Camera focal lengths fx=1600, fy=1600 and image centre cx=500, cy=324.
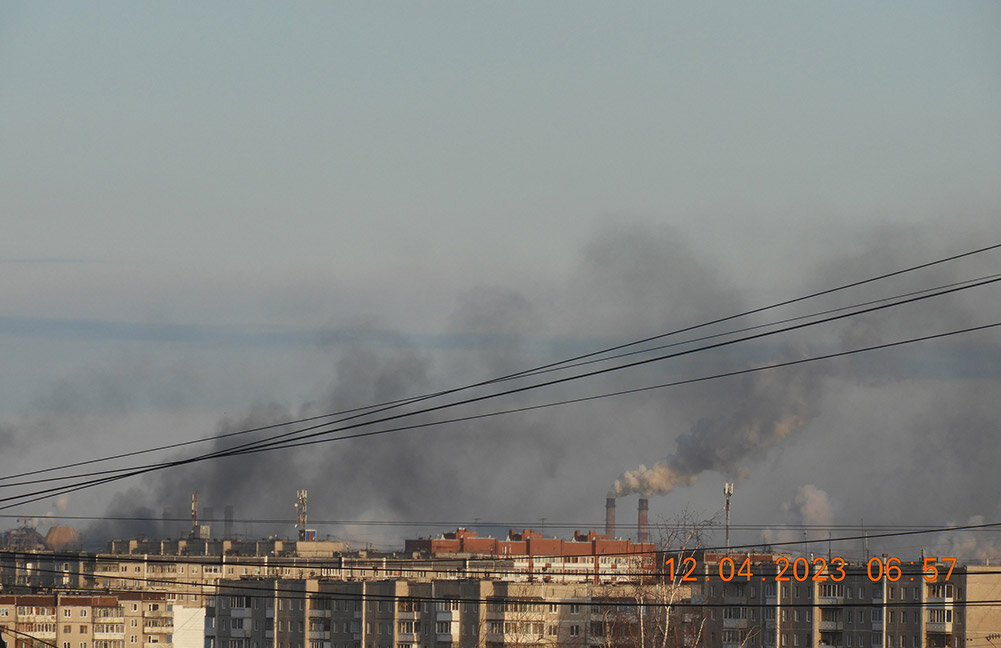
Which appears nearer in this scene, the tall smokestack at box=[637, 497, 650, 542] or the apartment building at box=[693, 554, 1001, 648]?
the apartment building at box=[693, 554, 1001, 648]

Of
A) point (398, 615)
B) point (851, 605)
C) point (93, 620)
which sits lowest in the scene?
point (93, 620)

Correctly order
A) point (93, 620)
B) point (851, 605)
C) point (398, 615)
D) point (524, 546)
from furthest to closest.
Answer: point (524, 546)
point (93, 620)
point (398, 615)
point (851, 605)

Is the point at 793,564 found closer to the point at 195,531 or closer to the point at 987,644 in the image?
the point at 987,644

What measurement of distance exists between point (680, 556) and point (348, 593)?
53.2 m

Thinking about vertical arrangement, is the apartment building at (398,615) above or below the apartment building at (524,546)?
below
